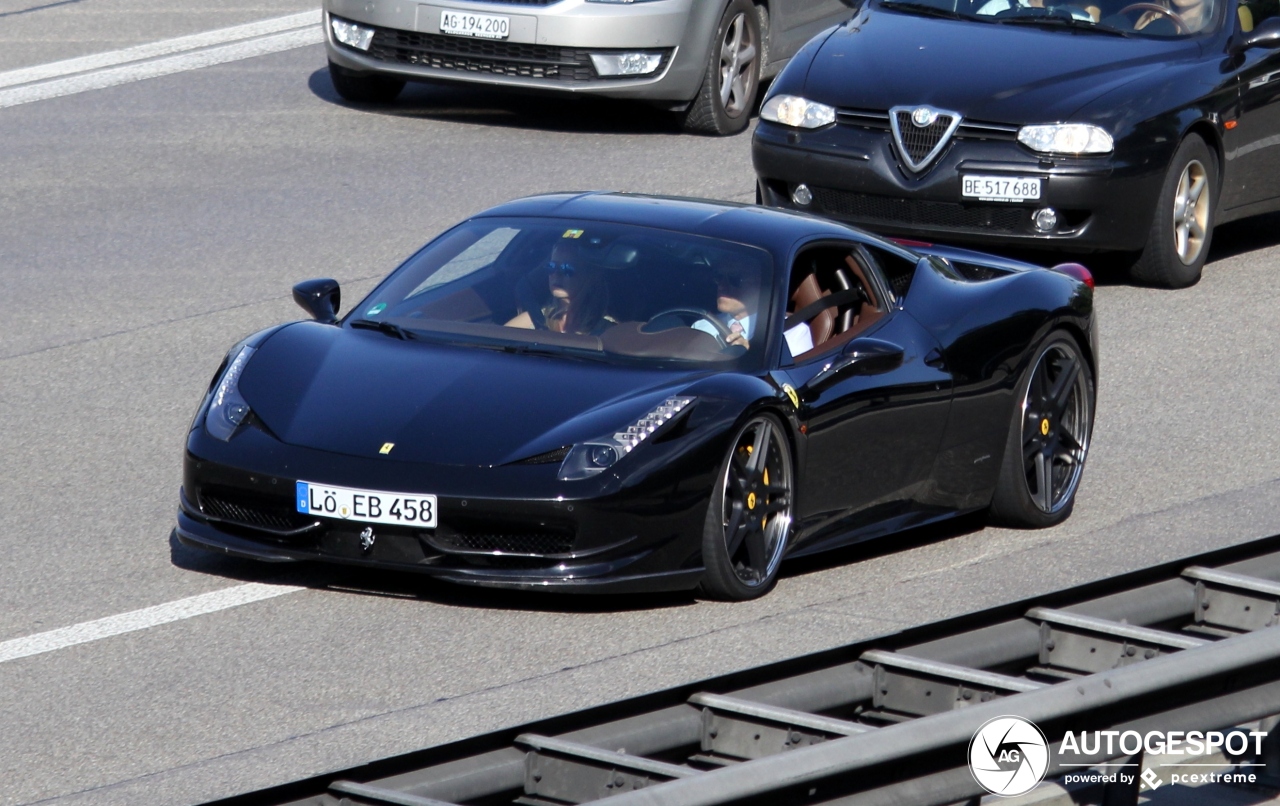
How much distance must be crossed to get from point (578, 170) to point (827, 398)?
22.4 ft

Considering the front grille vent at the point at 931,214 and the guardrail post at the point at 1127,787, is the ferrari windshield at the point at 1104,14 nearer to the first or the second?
the front grille vent at the point at 931,214

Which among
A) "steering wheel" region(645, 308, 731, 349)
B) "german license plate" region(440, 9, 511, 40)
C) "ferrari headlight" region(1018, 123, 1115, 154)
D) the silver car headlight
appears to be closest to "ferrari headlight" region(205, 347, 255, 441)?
"steering wheel" region(645, 308, 731, 349)

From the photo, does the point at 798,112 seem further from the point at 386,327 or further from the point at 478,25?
the point at 386,327

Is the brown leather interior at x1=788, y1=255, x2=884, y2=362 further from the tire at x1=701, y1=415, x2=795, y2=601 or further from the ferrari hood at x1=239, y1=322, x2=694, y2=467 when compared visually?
the ferrari hood at x1=239, y1=322, x2=694, y2=467

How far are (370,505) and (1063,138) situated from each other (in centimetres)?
596

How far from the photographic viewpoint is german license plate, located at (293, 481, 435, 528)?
279 inches

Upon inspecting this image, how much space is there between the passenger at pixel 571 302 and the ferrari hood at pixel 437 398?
0.26 metres

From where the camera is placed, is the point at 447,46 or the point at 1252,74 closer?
Result: the point at 1252,74

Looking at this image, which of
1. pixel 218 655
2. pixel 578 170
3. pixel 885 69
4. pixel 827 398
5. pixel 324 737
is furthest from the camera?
pixel 578 170

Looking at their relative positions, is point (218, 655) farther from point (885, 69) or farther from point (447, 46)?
point (447, 46)

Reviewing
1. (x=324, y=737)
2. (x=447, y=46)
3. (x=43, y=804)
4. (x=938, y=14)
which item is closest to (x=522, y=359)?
(x=324, y=737)

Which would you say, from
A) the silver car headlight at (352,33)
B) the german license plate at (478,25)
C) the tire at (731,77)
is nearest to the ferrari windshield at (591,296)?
the german license plate at (478,25)

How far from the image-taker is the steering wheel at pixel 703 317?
7.92 m

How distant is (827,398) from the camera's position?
7.88 m
